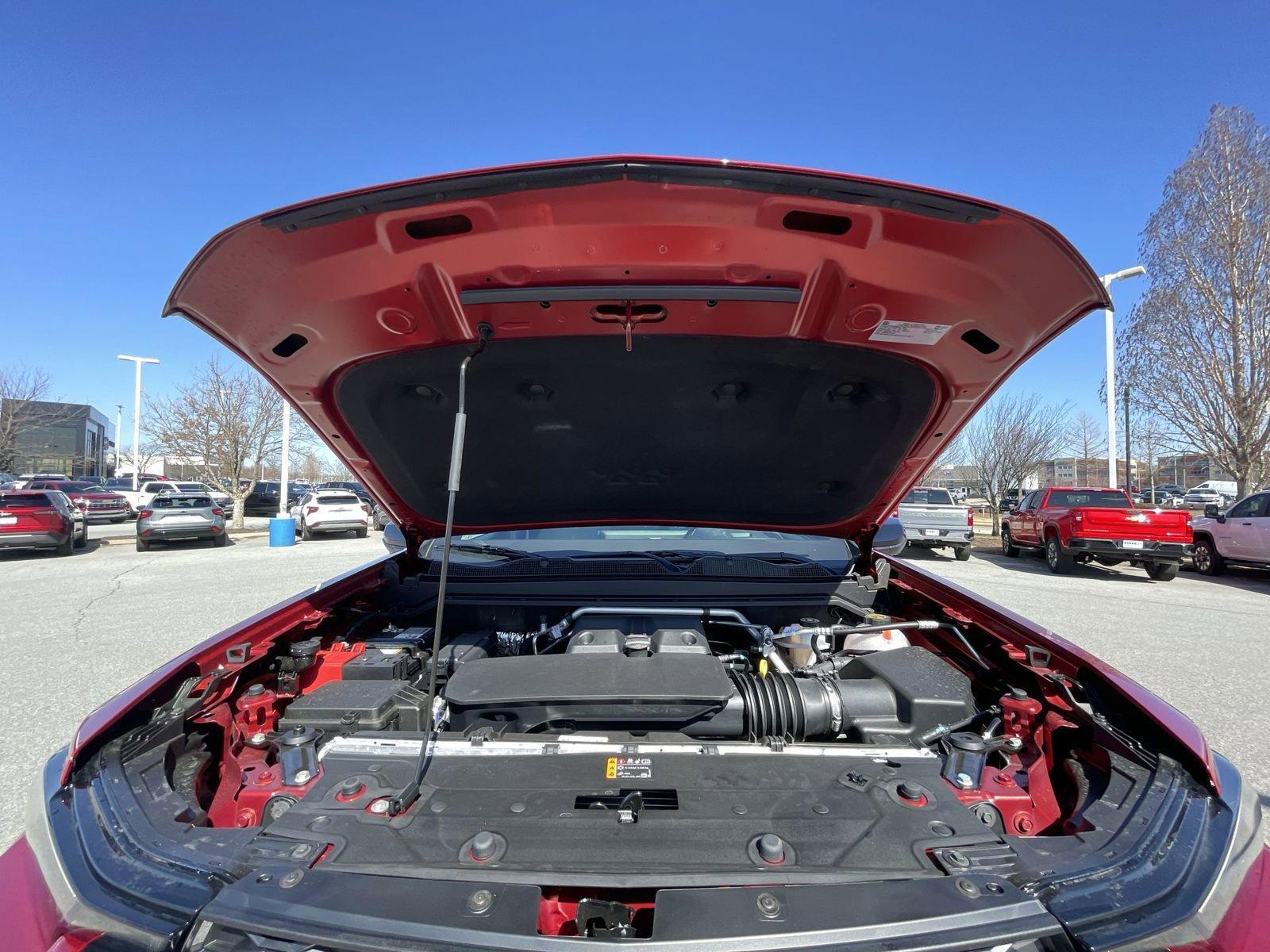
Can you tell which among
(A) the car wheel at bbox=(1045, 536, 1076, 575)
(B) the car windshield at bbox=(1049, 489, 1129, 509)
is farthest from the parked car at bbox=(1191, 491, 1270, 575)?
(A) the car wheel at bbox=(1045, 536, 1076, 575)

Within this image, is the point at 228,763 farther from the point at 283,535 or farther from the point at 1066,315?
the point at 283,535

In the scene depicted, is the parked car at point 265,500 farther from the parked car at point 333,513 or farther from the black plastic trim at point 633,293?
the black plastic trim at point 633,293

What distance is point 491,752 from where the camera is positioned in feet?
5.30

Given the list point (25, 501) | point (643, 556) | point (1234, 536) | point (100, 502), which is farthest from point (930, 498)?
point (100, 502)

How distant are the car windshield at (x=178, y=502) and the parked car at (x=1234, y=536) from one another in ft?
74.4

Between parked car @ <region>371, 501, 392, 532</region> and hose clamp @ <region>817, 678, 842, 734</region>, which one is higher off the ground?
parked car @ <region>371, 501, 392, 532</region>

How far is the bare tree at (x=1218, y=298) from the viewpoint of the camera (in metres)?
14.4

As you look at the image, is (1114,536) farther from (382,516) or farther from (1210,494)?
(1210,494)

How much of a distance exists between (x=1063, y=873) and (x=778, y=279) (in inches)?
61.4

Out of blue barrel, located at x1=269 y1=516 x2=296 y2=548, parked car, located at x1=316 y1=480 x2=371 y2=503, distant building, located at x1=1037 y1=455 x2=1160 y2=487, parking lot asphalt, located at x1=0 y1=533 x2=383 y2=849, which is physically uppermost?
distant building, located at x1=1037 y1=455 x2=1160 y2=487

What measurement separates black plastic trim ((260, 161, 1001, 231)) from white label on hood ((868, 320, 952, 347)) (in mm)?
534

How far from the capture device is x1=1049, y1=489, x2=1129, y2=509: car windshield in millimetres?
13688

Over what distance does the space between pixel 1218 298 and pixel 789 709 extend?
1994cm

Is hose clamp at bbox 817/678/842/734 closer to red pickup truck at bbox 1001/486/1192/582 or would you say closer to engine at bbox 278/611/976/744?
engine at bbox 278/611/976/744
